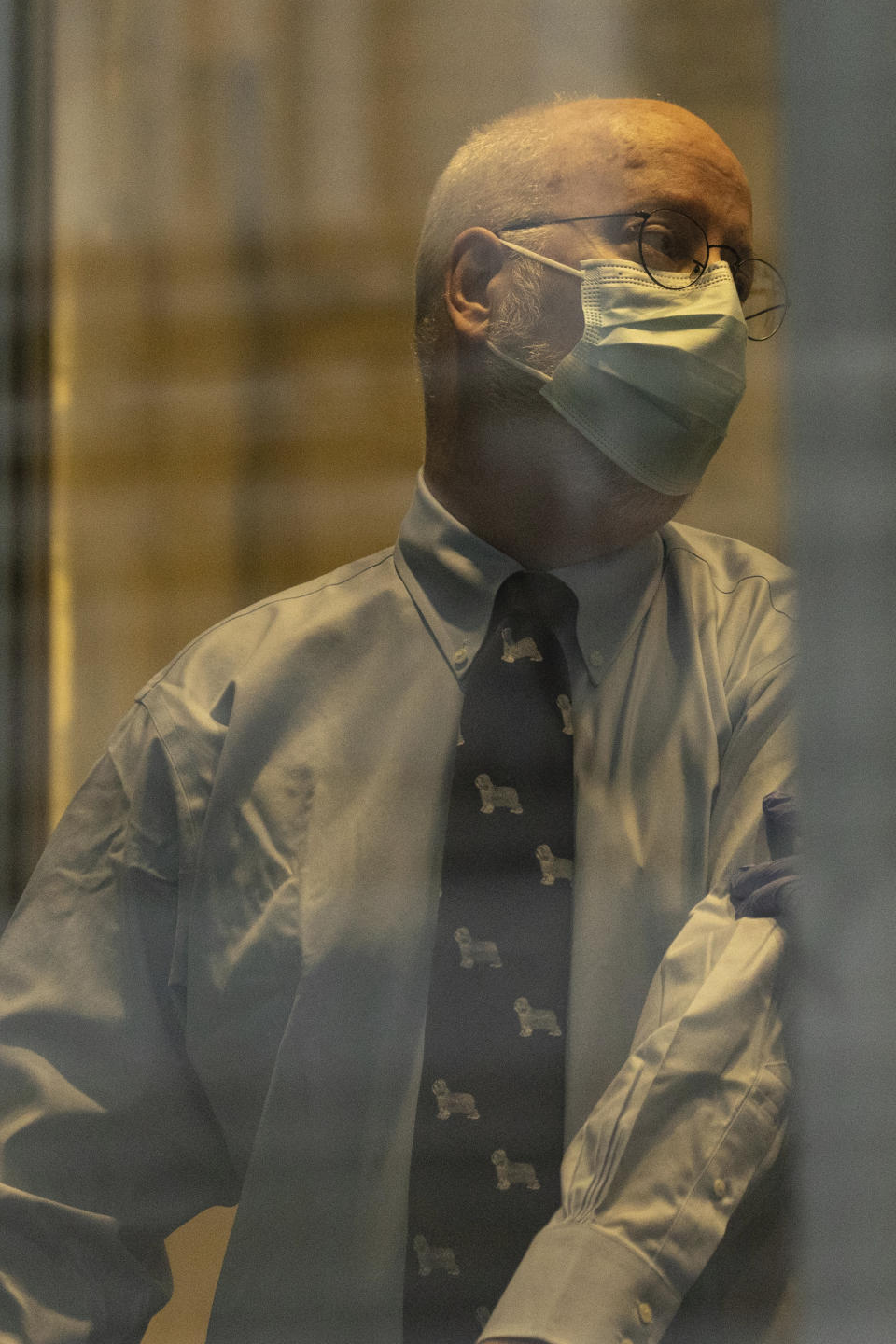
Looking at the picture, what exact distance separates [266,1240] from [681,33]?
2.89ft

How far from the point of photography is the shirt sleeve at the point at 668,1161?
0.76 metres

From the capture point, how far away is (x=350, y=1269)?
873mm

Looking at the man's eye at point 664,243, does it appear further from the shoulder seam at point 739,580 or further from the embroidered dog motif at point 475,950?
the embroidered dog motif at point 475,950

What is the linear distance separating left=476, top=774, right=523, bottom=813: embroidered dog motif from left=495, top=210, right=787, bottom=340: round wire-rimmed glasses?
35 centimetres

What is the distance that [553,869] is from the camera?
885 mm

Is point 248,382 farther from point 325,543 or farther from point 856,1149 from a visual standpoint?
point 856,1149

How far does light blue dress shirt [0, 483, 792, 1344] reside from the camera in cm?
87

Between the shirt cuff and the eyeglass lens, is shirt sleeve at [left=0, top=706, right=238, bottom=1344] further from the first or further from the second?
the eyeglass lens

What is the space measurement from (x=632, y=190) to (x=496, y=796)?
16.8 inches

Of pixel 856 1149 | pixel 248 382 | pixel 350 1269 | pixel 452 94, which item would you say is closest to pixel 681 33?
pixel 452 94

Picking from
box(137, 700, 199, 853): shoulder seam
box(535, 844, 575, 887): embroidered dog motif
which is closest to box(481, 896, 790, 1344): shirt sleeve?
box(535, 844, 575, 887): embroidered dog motif

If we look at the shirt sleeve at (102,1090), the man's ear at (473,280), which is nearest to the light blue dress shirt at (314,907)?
the shirt sleeve at (102,1090)

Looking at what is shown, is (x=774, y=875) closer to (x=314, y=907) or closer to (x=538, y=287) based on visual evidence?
(x=314, y=907)

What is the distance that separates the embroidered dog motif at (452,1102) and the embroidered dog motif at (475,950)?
0.08 metres
